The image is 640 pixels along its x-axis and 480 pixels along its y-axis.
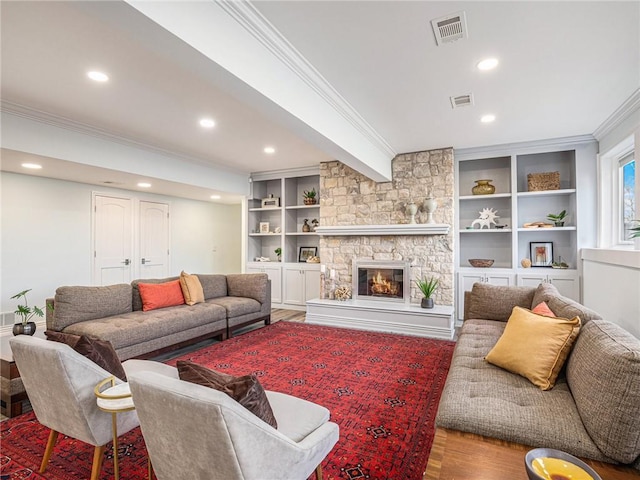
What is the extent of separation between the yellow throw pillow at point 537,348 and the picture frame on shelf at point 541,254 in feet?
10.5

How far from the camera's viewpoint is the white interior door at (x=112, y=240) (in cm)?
565

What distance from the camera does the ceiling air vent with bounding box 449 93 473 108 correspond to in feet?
10.3

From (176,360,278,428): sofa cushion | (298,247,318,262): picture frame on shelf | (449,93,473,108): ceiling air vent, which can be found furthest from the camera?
(298,247,318,262): picture frame on shelf

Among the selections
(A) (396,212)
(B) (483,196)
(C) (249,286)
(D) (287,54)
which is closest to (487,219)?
(B) (483,196)

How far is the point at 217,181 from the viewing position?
19.7 feet

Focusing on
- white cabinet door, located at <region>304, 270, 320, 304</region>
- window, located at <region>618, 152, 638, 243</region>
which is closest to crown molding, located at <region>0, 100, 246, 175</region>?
white cabinet door, located at <region>304, 270, 320, 304</region>

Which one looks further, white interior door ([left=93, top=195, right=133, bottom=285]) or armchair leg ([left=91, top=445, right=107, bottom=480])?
white interior door ([left=93, top=195, right=133, bottom=285])

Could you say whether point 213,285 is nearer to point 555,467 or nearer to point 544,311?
point 544,311

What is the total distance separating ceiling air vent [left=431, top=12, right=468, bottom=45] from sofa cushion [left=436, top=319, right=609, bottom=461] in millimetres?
2137

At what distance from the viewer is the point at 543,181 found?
15.5 ft

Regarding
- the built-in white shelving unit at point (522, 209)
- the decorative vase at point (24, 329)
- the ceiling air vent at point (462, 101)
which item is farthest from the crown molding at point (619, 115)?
the decorative vase at point (24, 329)

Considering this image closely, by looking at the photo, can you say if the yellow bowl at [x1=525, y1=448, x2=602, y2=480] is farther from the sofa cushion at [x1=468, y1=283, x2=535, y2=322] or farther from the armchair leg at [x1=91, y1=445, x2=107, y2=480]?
the sofa cushion at [x1=468, y1=283, x2=535, y2=322]

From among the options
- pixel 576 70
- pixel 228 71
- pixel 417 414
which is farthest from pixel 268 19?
pixel 417 414

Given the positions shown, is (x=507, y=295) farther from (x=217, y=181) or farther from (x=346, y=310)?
(x=217, y=181)
